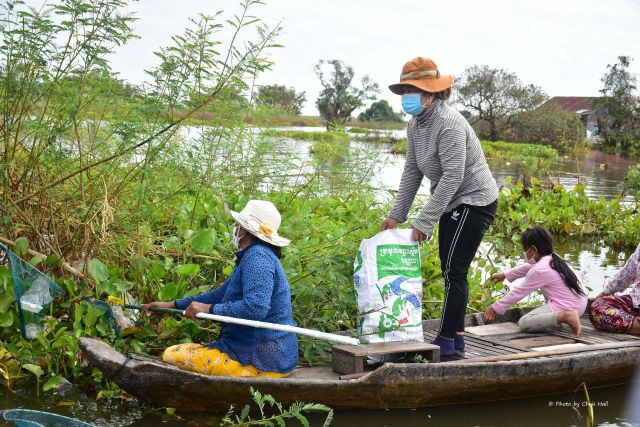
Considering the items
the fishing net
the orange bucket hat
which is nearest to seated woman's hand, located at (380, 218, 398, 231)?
the orange bucket hat

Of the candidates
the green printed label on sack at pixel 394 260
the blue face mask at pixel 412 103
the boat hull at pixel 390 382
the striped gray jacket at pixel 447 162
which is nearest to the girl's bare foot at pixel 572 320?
the boat hull at pixel 390 382

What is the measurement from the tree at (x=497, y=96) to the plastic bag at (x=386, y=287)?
125 feet

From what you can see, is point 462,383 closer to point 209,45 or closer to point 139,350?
point 139,350

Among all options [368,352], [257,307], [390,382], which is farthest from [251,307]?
[390,382]

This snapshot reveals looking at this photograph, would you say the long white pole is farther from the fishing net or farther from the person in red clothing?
the person in red clothing

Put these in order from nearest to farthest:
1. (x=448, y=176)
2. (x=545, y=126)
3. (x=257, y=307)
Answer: (x=257, y=307) < (x=448, y=176) < (x=545, y=126)

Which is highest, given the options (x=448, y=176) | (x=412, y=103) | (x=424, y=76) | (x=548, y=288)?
(x=424, y=76)

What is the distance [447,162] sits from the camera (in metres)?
4.56

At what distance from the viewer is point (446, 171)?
15.0 ft

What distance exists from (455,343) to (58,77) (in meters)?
2.79

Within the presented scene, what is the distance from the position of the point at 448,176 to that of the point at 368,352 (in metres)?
1.05

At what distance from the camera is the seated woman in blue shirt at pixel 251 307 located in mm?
4039

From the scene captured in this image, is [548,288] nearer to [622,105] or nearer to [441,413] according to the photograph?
[441,413]

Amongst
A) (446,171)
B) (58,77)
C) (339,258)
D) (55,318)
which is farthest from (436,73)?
(55,318)
